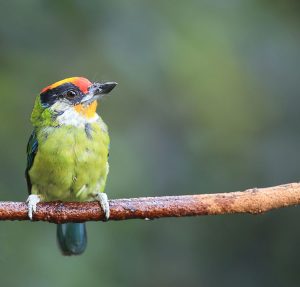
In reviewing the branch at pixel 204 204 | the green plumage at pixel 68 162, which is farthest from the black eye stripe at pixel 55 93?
the branch at pixel 204 204

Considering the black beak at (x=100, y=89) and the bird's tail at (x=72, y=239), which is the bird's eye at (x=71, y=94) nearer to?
the black beak at (x=100, y=89)

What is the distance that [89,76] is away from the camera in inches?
179

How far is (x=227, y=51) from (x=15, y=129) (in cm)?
146

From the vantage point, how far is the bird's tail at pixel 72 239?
363 cm

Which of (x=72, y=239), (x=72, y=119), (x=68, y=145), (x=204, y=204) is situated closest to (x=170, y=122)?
(x=72, y=239)

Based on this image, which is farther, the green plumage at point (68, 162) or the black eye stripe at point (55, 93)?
the black eye stripe at point (55, 93)

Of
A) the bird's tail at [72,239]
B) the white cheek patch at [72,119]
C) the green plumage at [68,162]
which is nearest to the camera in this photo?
the green plumage at [68,162]

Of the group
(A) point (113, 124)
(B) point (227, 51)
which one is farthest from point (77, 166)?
(B) point (227, 51)

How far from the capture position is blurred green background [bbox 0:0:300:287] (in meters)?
4.09

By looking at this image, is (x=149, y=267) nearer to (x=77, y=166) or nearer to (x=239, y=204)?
(x=77, y=166)

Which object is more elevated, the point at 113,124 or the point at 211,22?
the point at 211,22

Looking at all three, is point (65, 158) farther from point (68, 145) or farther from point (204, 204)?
point (204, 204)

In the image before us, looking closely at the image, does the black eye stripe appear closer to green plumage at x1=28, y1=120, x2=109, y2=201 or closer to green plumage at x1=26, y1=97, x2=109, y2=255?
green plumage at x1=26, y1=97, x2=109, y2=255

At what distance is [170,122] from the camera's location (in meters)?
4.81
